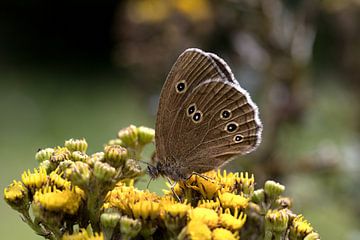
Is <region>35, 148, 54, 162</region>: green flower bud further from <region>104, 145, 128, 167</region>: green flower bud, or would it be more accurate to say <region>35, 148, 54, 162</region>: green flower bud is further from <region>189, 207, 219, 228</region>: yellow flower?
<region>189, 207, 219, 228</region>: yellow flower

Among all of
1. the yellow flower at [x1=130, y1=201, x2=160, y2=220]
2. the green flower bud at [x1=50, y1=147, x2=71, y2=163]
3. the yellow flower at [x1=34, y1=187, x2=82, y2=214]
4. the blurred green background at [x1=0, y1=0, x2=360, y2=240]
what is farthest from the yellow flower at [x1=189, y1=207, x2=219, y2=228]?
the blurred green background at [x1=0, y1=0, x2=360, y2=240]

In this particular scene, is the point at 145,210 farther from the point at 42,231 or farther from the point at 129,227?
the point at 42,231

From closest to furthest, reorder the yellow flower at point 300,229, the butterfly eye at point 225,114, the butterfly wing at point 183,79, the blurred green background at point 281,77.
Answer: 1. the yellow flower at point 300,229
2. the butterfly wing at point 183,79
3. the butterfly eye at point 225,114
4. the blurred green background at point 281,77

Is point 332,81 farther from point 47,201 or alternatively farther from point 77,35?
point 77,35

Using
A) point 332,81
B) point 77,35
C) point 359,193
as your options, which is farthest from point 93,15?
point 359,193

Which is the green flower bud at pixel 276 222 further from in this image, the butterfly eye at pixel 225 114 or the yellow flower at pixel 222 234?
the butterfly eye at pixel 225 114

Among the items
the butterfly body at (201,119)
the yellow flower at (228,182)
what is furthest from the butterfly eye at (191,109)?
the yellow flower at (228,182)

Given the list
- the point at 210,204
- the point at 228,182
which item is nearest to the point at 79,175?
the point at 210,204

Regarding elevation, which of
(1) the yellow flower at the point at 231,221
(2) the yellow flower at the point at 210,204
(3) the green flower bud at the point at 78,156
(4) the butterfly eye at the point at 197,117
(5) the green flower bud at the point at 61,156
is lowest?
(1) the yellow flower at the point at 231,221
